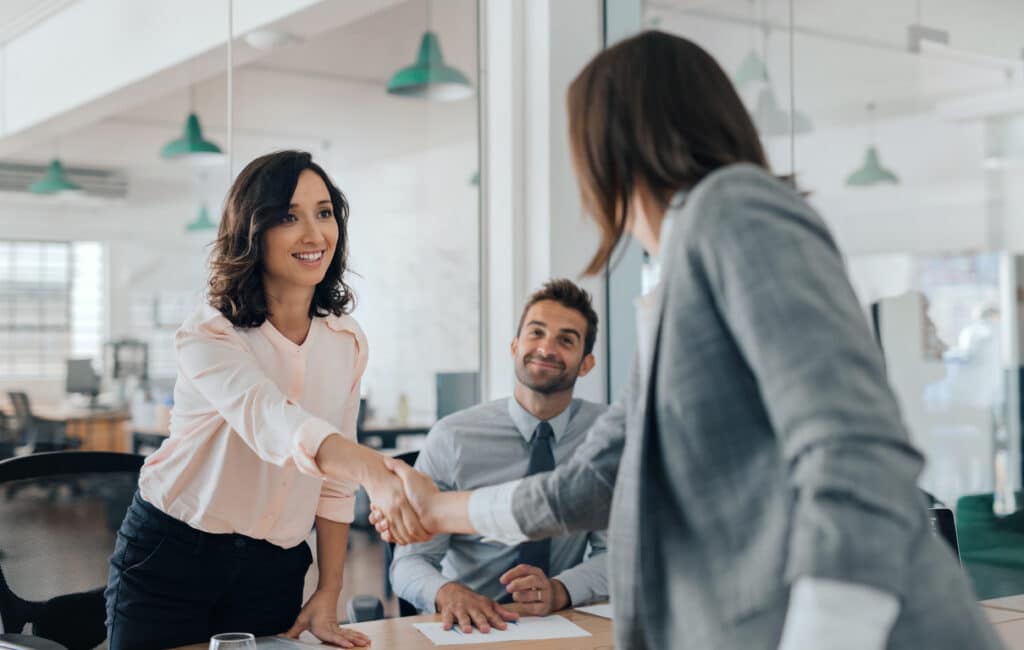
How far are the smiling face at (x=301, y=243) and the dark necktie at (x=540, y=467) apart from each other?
82 centimetres

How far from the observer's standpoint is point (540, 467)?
260 cm

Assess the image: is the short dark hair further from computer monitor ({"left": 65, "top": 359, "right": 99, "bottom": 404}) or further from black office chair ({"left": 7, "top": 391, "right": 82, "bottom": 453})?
black office chair ({"left": 7, "top": 391, "right": 82, "bottom": 453})

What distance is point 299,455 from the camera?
5.61 ft

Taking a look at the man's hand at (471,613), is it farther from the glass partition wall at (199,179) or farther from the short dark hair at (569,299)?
the short dark hair at (569,299)

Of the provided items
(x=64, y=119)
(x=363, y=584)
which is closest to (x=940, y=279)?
(x=363, y=584)

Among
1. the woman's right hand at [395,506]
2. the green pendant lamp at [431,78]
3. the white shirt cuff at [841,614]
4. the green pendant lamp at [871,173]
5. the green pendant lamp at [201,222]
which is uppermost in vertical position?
the green pendant lamp at [431,78]

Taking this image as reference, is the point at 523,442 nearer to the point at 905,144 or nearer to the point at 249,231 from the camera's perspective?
the point at 249,231

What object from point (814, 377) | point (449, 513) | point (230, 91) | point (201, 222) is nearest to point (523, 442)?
point (449, 513)

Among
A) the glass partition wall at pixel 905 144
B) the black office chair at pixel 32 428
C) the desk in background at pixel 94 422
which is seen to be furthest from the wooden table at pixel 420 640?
the black office chair at pixel 32 428

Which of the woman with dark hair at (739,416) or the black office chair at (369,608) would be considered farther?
the black office chair at (369,608)

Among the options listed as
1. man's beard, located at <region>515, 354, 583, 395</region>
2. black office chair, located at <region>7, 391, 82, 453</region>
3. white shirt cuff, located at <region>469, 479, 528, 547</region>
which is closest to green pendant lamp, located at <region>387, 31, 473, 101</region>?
man's beard, located at <region>515, 354, 583, 395</region>

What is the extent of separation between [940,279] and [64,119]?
16.4 feet

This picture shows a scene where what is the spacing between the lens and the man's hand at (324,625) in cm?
183

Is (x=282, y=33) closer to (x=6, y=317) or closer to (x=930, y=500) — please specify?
(x=930, y=500)
